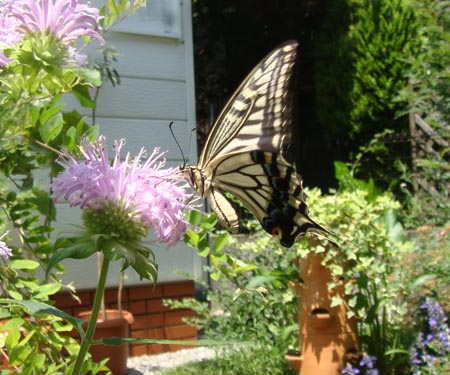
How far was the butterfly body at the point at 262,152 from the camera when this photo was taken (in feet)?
5.23

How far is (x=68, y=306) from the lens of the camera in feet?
11.6

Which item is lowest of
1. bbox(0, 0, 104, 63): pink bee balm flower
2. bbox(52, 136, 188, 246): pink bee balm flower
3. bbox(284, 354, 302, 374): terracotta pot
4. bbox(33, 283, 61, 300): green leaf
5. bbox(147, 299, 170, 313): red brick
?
bbox(284, 354, 302, 374): terracotta pot

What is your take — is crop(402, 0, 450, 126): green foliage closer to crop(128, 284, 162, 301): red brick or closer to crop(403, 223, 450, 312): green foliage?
crop(403, 223, 450, 312): green foliage

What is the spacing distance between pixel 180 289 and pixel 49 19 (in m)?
2.93

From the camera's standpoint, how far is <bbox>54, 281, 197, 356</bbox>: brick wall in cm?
374

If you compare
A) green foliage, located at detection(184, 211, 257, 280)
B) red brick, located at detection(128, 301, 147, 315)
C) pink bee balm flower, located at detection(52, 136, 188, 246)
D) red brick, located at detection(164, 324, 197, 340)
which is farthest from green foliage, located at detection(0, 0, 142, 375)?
red brick, located at detection(164, 324, 197, 340)

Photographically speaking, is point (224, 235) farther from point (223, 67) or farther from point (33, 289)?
point (223, 67)

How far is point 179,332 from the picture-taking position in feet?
12.9

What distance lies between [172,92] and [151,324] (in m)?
1.48

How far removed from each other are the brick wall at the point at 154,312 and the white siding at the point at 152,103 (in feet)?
0.25

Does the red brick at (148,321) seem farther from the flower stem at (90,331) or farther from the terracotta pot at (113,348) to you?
the flower stem at (90,331)

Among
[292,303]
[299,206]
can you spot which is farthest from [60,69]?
[292,303]

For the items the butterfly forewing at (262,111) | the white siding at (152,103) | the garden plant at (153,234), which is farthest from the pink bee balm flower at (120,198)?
the white siding at (152,103)

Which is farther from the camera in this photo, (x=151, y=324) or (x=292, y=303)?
(x=151, y=324)
